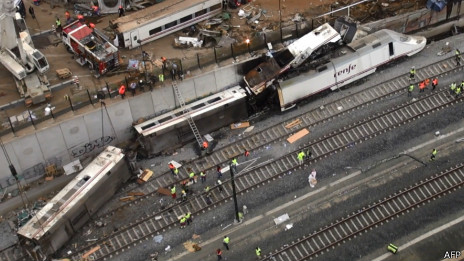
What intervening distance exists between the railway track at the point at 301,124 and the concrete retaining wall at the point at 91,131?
158 inches

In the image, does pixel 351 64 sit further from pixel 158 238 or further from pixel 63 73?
pixel 63 73

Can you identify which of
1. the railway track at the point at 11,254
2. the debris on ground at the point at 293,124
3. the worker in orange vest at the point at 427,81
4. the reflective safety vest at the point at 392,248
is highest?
the worker in orange vest at the point at 427,81

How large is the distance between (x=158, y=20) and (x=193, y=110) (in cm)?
688

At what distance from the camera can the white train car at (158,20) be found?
39000mm

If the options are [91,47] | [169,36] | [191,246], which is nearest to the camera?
[191,246]

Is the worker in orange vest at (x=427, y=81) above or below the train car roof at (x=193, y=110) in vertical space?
below

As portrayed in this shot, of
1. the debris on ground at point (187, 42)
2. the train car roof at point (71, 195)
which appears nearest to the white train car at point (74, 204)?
the train car roof at point (71, 195)

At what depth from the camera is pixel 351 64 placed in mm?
39625

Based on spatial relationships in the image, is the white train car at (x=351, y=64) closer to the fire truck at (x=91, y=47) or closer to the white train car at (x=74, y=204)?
the fire truck at (x=91, y=47)

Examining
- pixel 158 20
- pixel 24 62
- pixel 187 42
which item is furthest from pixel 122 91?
pixel 187 42

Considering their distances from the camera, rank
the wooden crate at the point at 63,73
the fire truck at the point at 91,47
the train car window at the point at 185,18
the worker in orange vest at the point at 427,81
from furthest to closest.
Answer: the train car window at the point at 185,18
the worker in orange vest at the point at 427,81
the wooden crate at the point at 63,73
the fire truck at the point at 91,47

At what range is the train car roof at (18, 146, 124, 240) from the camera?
31.0 meters

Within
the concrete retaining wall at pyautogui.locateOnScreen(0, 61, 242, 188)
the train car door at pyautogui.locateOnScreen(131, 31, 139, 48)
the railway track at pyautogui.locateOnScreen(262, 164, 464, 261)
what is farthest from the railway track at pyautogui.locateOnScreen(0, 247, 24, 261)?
the train car door at pyautogui.locateOnScreen(131, 31, 139, 48)

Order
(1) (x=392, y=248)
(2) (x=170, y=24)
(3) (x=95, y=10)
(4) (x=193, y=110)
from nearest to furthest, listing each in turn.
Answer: (1) (x=392, y=248) → (4) (x=193, y=110) → (2) (x=170, y=24) → (3) (x=95, y=10)
